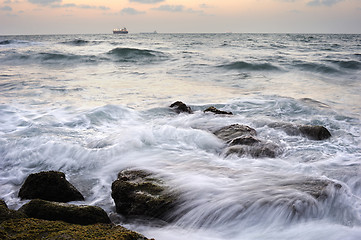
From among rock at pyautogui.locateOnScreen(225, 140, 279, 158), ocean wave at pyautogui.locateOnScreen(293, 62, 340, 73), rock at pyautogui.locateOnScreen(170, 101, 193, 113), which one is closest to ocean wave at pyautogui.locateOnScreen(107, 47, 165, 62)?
ocean wave at pyautogui.locateOnScreen(293, 62, 340, 73)

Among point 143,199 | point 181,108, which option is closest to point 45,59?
point 181,108

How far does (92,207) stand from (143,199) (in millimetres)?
531

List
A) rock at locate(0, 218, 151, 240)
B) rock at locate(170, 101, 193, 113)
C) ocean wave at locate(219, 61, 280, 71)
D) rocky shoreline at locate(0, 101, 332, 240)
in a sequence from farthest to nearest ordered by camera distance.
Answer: ocean wave at locate(219, 61, 280, 71)
rock at locate(170, 101, 193, 113)
rocky shoreline at locate(0, 101, 332, 240)
rock at locate(0, 218, 151, 240)

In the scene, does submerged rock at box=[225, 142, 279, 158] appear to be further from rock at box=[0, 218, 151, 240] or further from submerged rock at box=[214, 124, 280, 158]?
rock at box=[0, 218, 151, 240]

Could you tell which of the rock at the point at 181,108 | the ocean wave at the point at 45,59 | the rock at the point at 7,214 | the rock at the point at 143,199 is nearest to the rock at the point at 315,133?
the rock at the point at 181,108

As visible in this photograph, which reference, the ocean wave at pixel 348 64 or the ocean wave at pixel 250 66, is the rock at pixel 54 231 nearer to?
the ocean wave at pixel 250 66

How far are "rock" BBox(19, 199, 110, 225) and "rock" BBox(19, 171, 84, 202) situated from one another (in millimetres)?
534

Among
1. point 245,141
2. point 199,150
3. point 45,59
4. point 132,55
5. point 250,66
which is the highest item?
point 132,55

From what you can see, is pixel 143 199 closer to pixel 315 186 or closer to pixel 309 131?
pixel 315 186

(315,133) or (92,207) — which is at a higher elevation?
(315,133)

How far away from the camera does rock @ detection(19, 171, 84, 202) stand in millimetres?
3031

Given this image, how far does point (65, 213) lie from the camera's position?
7.98ft

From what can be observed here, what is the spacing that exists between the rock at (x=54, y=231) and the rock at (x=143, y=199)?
609 millimetres

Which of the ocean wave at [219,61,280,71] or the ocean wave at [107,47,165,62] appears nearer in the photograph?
the ocean wave at [219,61,280,71]
